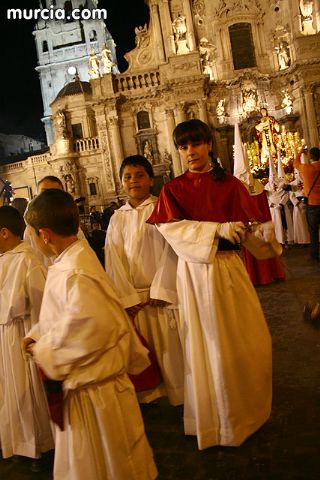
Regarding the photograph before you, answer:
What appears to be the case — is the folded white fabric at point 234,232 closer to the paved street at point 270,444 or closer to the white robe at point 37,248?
the paved street at point 270,444

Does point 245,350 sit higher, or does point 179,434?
point 245,350

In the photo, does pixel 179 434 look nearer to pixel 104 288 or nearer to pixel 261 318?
pixel 261 318

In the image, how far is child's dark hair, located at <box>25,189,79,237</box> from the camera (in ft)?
7.29

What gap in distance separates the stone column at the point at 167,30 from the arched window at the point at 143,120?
397 cm

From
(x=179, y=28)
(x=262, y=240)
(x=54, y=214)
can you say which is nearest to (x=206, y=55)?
(x=179, y=28)

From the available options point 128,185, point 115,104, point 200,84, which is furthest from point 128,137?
point 128,185

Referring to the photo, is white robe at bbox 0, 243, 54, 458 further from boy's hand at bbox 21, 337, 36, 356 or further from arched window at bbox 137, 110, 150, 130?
arched window at bbox 137, 110, 150, 130

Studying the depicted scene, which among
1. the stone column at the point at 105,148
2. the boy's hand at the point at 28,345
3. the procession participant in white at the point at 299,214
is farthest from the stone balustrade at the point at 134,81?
the boy's hand at the point at 28,345

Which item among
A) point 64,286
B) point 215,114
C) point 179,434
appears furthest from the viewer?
point 215,114

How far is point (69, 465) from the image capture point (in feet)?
7.10

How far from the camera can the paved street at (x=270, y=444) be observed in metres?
2.78

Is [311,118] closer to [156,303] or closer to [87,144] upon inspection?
[87,144]

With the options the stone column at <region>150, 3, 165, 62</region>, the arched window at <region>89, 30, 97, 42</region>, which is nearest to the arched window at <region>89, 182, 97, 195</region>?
the stone column at <region>150, 3, 165, 62</region>

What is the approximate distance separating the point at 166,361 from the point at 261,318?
3.47 ft
